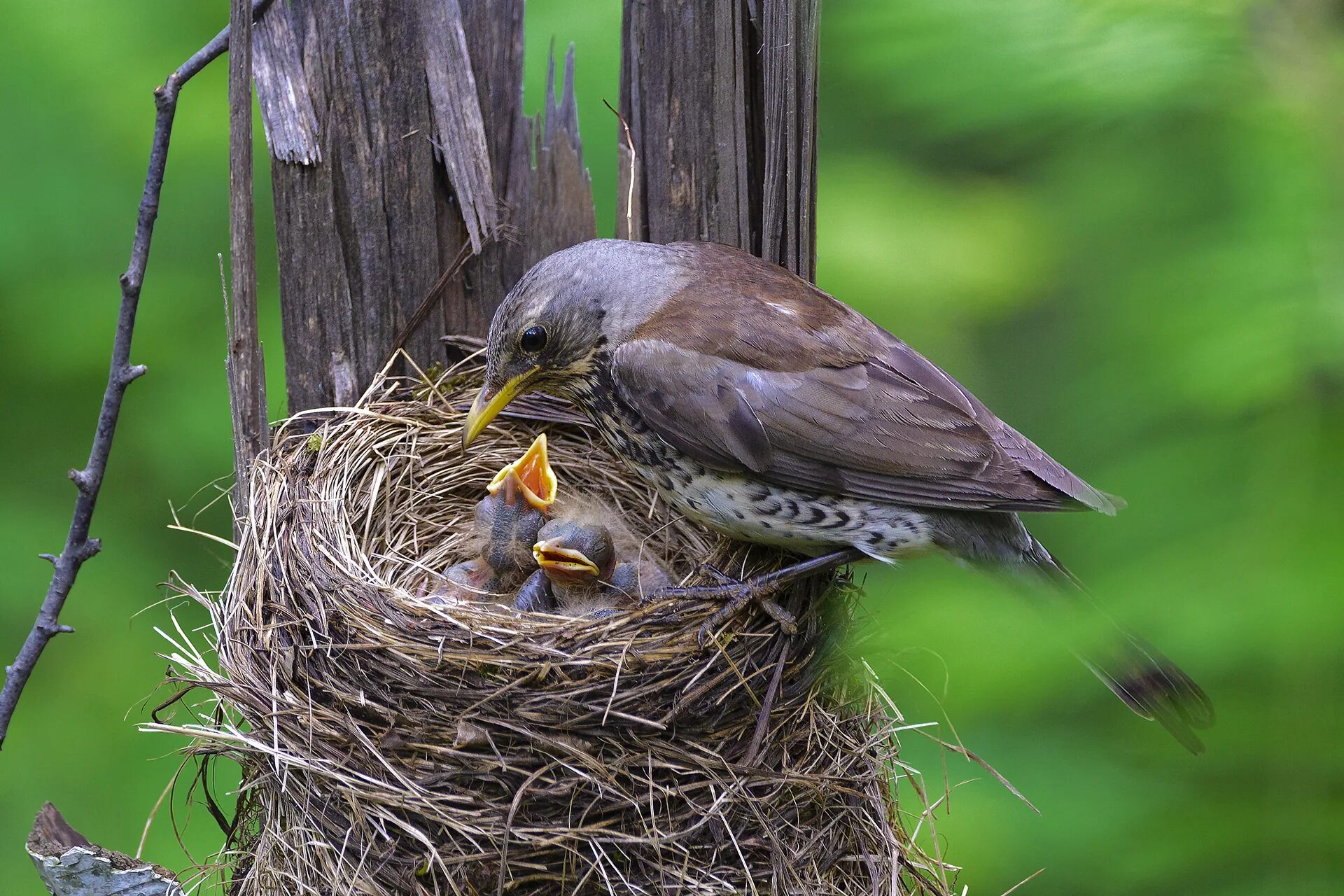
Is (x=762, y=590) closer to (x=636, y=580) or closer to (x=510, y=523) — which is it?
(x=636, y=580)

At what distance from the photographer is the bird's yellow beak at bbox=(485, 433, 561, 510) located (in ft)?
11.0

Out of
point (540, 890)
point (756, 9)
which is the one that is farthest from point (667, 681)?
point (756, 9)

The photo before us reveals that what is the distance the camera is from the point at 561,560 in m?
3.20

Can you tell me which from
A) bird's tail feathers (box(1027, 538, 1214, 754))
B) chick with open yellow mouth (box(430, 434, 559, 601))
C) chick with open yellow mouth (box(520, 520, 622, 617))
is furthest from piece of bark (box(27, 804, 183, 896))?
bird's tail feathers (box(1027, 538, 1214, 754))

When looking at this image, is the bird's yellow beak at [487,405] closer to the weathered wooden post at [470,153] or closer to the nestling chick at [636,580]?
the weathered wooden post at [470,153]

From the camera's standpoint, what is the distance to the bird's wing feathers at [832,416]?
2.74 m

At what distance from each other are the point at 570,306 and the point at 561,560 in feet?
2.44

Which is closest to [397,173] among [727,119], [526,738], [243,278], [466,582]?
[243,278]

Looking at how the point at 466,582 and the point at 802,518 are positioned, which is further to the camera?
the point at 466,582

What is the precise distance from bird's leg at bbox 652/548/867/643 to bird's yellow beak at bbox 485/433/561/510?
651 mm

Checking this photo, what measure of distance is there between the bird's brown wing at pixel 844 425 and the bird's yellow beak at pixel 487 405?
1.16 feet

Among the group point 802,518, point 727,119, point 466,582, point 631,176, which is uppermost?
point 727,119

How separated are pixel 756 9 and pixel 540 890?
84.4 inches

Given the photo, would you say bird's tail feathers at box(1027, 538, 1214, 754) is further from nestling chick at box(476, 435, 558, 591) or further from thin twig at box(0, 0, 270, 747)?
thin twig at box(0, 0, 270, 747)
